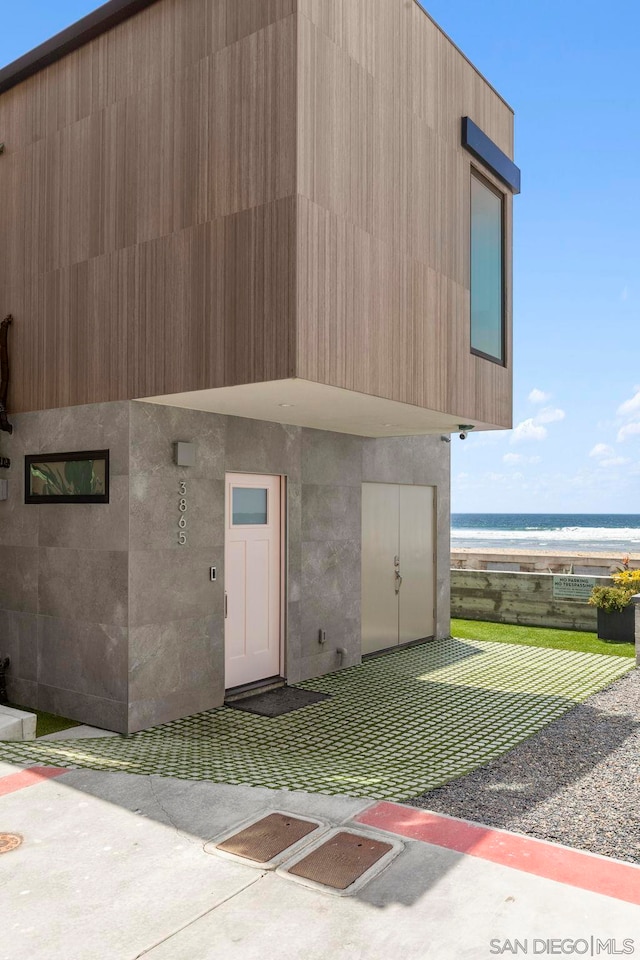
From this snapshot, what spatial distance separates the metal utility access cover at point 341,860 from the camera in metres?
3.84

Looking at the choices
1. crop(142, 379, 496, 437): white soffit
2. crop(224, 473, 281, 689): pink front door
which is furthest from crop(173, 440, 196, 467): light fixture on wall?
crop(224, 473, 281, 689): pink front door

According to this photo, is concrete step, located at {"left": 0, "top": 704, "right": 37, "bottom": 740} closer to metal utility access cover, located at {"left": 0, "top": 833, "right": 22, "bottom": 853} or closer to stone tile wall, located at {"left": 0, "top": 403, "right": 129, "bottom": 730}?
stone tile wall, located at {"left": 0, "top": 403, "right": 129, "bottom": 730}

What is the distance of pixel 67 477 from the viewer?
736 cm

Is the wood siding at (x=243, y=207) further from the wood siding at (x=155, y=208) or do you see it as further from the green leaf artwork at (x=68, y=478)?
the green leaf artwork at (x=68, y=478)

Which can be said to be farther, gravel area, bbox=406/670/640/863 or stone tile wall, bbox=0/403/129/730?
stone tile wall, bbox=0/403/129/730

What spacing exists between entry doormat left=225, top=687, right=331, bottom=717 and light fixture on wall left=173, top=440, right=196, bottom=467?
2.63m

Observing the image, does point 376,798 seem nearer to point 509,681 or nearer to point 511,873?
point 511,873

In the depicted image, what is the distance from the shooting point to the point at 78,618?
23.6ft

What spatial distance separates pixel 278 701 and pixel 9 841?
399 centimetres

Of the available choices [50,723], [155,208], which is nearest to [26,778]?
[50,723]

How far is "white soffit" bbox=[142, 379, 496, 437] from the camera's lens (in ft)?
21.0

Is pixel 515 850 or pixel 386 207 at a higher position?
pixel 386 207

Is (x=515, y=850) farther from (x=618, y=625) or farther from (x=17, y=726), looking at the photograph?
(x=618, y=625)

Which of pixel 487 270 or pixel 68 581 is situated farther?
pixel 487 270
